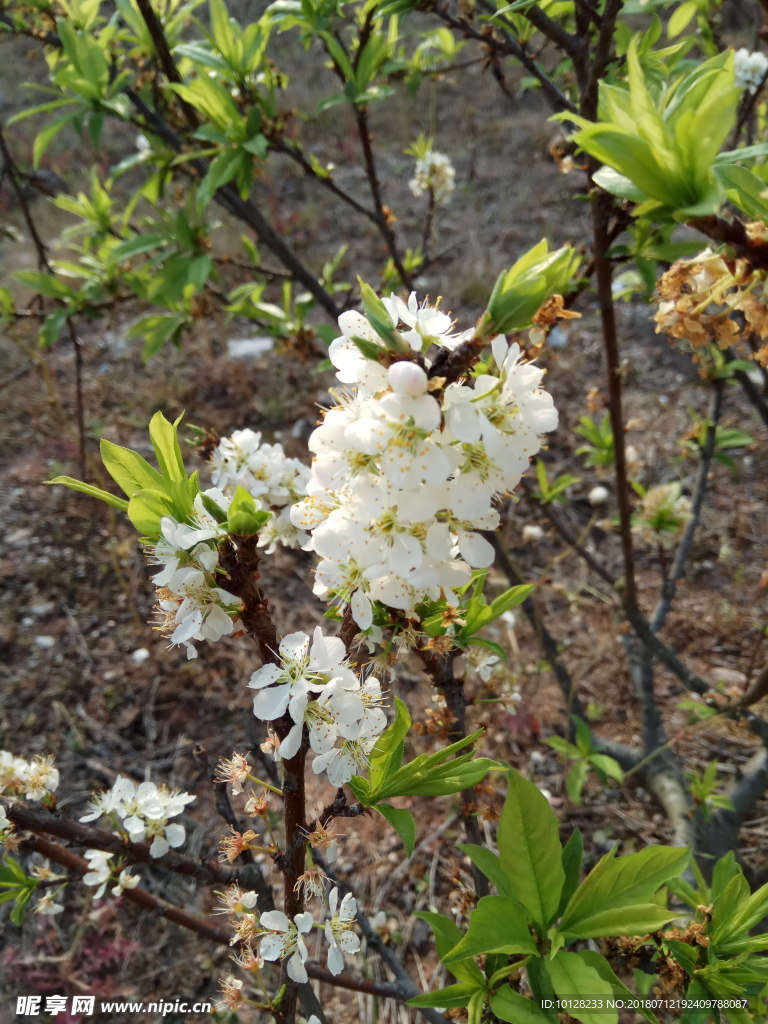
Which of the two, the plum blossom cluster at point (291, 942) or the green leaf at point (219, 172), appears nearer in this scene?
the plum blossom cluster at point (291, 942)

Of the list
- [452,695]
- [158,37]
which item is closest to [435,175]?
[158,37]

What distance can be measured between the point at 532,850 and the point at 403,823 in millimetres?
277

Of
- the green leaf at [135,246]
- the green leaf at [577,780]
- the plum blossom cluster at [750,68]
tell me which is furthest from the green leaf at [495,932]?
the plum blossom cluster at [750,68]

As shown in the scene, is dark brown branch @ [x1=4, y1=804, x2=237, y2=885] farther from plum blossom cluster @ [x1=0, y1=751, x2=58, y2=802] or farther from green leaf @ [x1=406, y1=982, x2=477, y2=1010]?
green leaf @ [x1=406, y1=982, x2=477, y2=1010]

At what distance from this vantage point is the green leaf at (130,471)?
87cm

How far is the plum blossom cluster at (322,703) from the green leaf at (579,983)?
1.32 feet

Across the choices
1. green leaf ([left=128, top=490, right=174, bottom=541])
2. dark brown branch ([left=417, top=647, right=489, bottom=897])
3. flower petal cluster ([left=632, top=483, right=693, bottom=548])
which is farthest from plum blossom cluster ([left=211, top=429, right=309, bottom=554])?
flower petal cluster ([left=632, top=483, right=693, bottom=548])

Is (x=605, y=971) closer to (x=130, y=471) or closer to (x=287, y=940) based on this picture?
(x=287, y=940)

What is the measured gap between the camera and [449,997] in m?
1.03

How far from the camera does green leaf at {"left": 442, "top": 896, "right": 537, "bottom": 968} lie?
0.90 meters

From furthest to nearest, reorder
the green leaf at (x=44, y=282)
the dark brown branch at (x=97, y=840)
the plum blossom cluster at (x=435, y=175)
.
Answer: the plum blossom cluster at (x=435, y=175), the green leaf at (x=44, y=282), the dark brown branch at (x=97, y=840)

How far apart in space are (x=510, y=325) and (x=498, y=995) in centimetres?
101

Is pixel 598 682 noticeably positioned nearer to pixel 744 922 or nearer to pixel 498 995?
pixel 744 922

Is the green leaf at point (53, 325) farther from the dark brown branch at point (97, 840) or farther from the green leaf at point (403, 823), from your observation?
the green leaf at point (403, 823)
